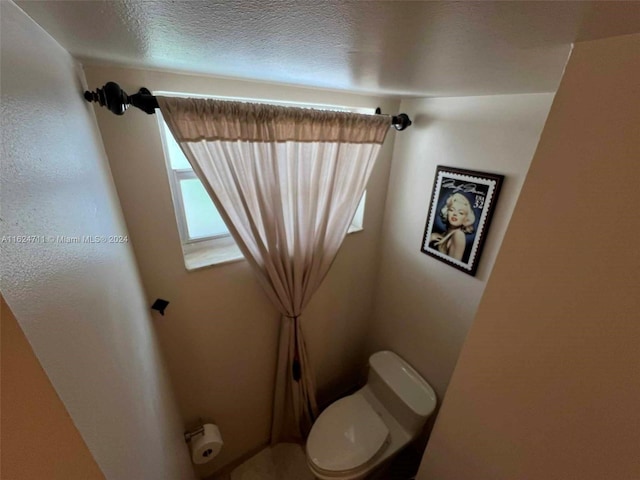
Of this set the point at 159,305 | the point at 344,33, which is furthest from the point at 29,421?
the point at 159,305

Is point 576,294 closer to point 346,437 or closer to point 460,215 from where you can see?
point 460,215

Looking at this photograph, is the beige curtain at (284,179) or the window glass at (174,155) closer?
the beige curtain at (284,179)

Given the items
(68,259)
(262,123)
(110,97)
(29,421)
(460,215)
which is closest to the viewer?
(29,421)

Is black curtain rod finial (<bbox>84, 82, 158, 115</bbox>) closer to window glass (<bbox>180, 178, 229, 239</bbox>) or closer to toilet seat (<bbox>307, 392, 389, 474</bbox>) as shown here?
window glass (<bbox>180, 178, 229, 239</bbox>)

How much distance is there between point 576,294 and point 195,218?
4.81ft

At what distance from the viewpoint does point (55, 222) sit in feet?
1.53

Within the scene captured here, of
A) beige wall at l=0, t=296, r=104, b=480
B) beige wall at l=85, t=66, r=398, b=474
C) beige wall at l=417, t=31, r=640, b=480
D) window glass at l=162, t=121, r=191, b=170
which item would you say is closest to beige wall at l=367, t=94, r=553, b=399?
beige wall at l=85, t=66, r=398, b=474

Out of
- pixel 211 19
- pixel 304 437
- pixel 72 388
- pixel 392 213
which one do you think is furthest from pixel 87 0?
pixel 304 437

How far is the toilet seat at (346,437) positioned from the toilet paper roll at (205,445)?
508mm

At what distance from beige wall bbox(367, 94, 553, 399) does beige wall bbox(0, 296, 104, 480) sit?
4.66 feet

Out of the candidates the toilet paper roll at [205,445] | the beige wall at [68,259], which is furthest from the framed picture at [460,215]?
the toilet paper roll at [205,445]

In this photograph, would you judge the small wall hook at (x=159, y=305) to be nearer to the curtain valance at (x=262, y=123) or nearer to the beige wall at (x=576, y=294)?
the curtain valance at (x=262, y=123)

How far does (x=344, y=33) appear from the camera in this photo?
0.51 metres

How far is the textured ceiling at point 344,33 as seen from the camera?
40 cm
